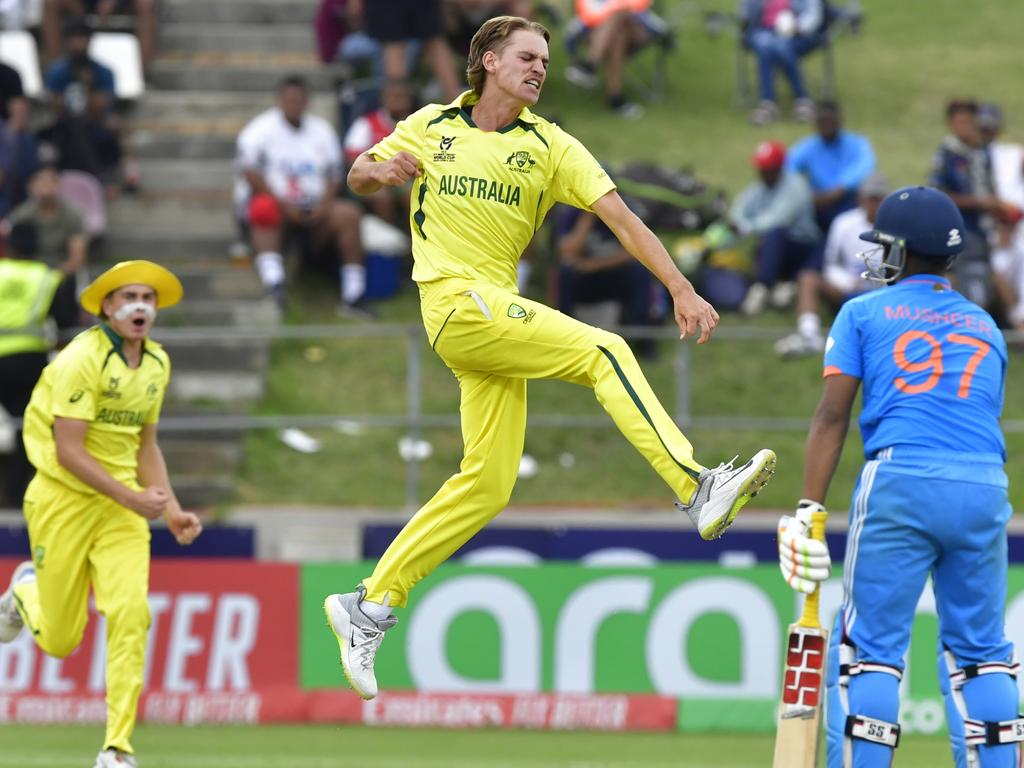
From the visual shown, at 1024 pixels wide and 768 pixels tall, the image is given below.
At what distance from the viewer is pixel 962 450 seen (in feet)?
22.9

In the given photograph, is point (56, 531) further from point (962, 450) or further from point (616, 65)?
point (616, 65)

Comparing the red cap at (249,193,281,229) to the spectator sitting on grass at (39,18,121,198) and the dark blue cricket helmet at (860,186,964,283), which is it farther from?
the dark blue cricket helmet at (860,186,964,283)

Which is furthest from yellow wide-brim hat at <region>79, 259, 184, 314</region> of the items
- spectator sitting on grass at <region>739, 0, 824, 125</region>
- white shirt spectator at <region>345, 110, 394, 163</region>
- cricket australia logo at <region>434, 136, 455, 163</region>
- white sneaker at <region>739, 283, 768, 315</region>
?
spectator sitting on grass at <region>739, 0, 824, 125</region>

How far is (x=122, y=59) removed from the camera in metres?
18.0

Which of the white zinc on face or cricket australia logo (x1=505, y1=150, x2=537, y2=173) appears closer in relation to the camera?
cricket australia logo (x1=505, y1=150, x2=537, y2=173)

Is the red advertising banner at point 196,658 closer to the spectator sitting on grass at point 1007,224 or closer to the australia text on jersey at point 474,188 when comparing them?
the australia text on jersey at point 474,188

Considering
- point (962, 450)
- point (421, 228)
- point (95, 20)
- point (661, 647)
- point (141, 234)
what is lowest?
point (661, 647)

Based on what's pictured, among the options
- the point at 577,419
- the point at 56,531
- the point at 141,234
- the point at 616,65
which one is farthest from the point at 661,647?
the point at 616,65

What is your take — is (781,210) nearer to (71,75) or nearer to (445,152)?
(71,75)

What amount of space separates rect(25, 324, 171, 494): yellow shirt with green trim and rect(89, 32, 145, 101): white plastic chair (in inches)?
351

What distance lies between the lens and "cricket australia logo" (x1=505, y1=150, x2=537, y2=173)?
745 cm

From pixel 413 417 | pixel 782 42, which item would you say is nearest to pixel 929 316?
pixel 413 417

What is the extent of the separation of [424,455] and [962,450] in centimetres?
788

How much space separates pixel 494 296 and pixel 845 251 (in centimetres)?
826
